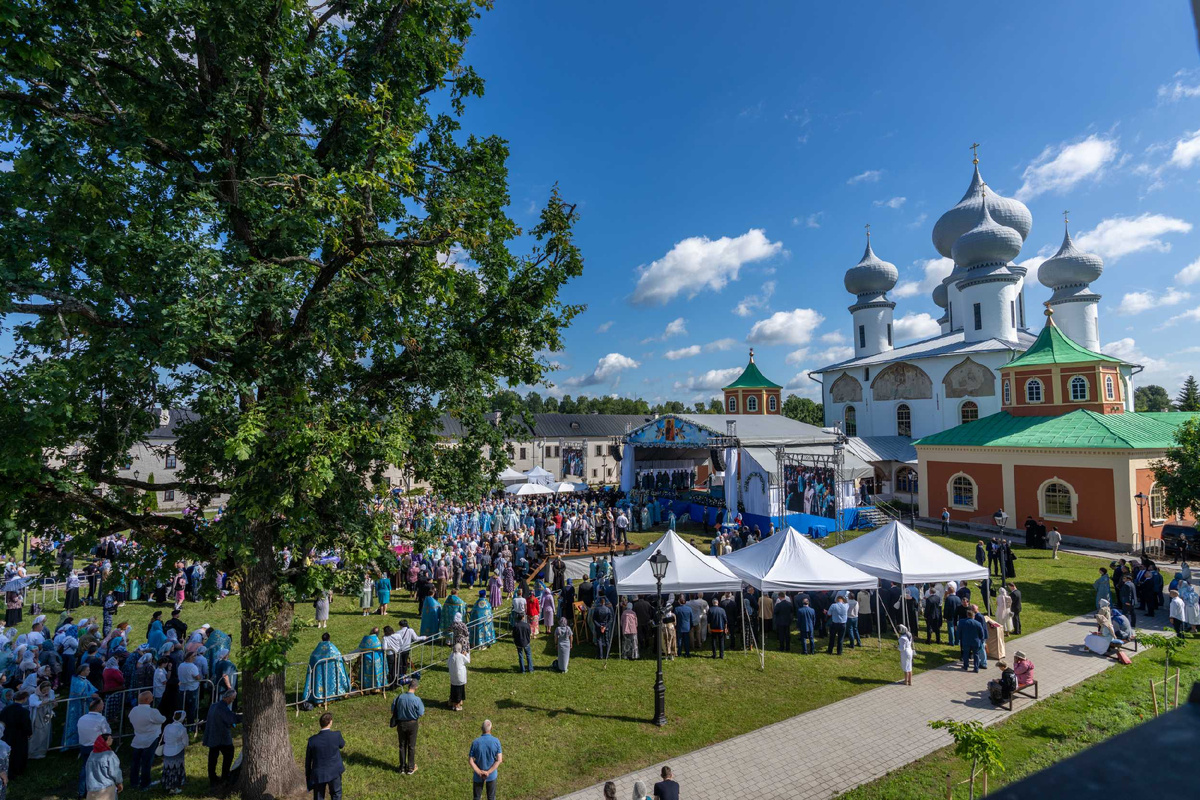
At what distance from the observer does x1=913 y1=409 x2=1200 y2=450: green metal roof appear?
23297 mm

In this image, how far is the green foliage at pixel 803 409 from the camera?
10025 cm

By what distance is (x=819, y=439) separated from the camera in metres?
29.3

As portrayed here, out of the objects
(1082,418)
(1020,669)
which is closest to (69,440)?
(1020,669)

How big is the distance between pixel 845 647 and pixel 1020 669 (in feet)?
12.4

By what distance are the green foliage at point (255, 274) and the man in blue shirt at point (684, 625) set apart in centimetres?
731

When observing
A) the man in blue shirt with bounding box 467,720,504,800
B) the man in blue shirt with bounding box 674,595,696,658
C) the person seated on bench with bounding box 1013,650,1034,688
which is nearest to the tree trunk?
the man in blue shirt with bounding box 467,720,504,800

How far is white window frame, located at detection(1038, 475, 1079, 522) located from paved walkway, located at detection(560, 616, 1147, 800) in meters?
14.9

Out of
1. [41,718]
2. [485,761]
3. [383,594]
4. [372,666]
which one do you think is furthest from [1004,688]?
[41,718]

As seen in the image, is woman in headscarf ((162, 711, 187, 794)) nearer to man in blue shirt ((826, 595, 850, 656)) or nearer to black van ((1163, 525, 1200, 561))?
man in blue shirt ((826, 595, 850, 656))

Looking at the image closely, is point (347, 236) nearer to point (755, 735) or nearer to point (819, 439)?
point (755, 735)

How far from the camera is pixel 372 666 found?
1151cm

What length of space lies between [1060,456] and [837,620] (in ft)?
59.6

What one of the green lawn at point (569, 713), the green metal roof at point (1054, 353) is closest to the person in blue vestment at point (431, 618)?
the green lawn at point (569, 713)

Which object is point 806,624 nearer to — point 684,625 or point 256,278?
point 684,625
